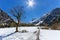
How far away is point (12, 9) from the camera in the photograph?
14.9 metres

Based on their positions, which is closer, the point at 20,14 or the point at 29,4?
the point at 20,14

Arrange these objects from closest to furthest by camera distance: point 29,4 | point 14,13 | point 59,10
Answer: point 14,13, point 29,4, point 59,10

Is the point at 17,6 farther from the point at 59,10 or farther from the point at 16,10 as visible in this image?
the point at 59,10

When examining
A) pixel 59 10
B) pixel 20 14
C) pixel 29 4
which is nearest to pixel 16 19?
pixel 20 14

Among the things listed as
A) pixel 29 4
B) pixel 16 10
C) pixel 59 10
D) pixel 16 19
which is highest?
pixel 59 10

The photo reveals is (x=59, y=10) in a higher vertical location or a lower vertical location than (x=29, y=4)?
higher

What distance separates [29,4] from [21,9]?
10.5ft

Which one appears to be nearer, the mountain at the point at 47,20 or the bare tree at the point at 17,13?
the bare tree at the point at 17,13

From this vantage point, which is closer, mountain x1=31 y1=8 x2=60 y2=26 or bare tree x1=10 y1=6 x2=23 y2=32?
bare tree x1=10 y1=6 x2=23 y2=32

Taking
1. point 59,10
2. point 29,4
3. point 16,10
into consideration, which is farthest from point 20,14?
point 59,10

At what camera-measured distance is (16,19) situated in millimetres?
15078

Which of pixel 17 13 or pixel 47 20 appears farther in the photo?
pixel 47 20

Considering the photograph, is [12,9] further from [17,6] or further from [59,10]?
[59,10]

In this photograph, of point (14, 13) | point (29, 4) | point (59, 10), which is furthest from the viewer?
point (59, 10)
